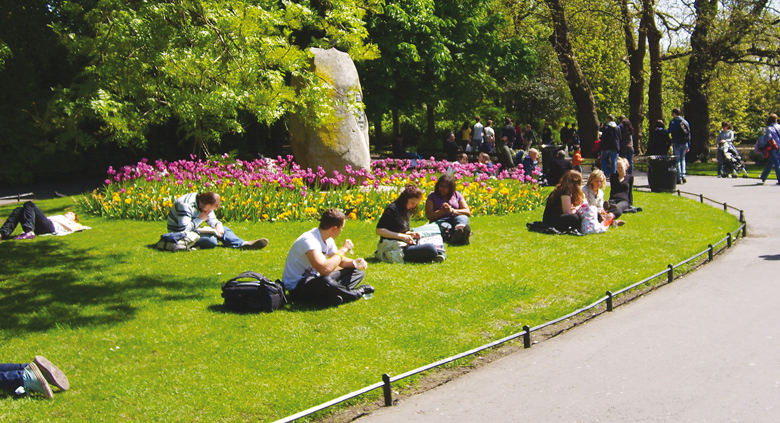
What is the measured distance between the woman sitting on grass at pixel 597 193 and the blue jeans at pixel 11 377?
9193mm

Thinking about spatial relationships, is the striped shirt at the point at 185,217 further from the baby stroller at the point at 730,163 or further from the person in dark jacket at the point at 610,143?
the baby stroller at the point at 730,163

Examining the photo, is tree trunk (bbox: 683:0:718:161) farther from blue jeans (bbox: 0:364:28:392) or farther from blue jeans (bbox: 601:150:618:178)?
blue jeans (bbox: 0:364:28:392)

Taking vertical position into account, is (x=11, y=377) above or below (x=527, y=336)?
above

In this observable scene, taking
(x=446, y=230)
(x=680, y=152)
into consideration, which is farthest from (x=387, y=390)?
(x=680, y=152)

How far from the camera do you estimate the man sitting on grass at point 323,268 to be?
7.67 metres

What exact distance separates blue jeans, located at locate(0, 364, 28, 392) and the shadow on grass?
1.49m

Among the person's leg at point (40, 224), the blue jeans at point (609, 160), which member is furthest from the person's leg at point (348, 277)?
the blue jeans at point (609, 160)

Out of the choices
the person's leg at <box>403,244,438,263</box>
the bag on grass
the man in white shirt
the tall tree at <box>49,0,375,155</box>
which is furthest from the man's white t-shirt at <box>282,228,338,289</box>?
the man in white shirt

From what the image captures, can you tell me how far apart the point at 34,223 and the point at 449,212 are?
6.60 meters

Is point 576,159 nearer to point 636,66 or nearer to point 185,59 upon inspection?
point 185,59

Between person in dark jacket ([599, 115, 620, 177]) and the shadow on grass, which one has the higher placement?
person in dark jacket ([599, 115, 620, 177])

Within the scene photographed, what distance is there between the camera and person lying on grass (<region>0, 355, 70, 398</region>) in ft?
17.9

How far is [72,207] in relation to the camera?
1498cm

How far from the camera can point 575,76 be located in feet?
86.1
